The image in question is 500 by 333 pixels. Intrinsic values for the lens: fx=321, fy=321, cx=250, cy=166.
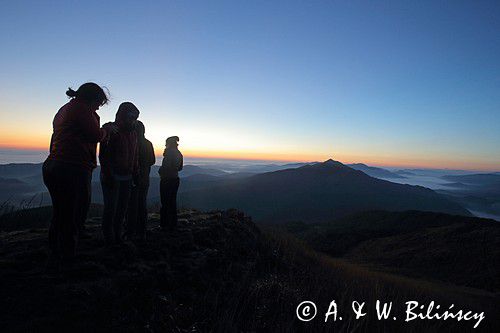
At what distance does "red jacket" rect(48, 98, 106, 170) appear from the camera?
3773mm

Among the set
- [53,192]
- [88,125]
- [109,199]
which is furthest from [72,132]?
[109,199]

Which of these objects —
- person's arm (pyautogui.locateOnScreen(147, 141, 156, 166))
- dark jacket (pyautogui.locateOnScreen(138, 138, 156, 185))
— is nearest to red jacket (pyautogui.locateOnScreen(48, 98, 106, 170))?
dark jacket (pyautogui.locateOnScreen(138, 138, 156, 185))

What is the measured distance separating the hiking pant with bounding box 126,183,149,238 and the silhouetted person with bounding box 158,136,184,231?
1.17 meters

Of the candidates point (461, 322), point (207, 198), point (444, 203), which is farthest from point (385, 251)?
point (444, 203)

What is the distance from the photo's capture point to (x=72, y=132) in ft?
12.5

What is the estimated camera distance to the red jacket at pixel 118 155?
15.9 feet

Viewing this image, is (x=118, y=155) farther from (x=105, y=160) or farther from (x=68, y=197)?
(x=68, y=197)

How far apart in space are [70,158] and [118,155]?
112cm

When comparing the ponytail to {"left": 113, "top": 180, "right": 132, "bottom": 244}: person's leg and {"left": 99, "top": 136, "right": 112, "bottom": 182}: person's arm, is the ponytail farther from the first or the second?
{"left": 113, "top": 180, "right": 132, "bottom": 244}: person's leg

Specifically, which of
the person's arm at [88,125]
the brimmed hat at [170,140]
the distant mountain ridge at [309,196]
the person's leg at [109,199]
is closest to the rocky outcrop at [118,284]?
the person's leg at [109,199]

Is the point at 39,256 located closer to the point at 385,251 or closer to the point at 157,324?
the point at 157,324

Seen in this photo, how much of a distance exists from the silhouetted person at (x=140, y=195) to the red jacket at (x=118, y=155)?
2.29ft

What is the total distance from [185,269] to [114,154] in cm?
205

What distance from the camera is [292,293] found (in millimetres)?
4344
